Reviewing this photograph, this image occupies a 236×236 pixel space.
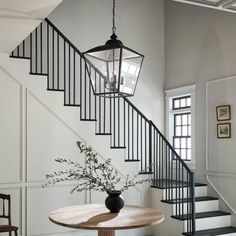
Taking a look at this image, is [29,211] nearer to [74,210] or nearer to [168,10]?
[74,210]

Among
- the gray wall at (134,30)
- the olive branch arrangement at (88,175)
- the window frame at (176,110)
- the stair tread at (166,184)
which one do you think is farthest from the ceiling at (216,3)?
Answer: the gray wall at (134,30)

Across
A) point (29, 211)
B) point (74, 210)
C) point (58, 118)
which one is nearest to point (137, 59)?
point (74, 210)

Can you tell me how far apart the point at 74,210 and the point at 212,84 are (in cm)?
396

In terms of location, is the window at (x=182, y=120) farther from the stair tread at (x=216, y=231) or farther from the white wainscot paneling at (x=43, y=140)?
the white wainscot paneling at (x=43, y=140)

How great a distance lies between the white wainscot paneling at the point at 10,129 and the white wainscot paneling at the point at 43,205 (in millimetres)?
385

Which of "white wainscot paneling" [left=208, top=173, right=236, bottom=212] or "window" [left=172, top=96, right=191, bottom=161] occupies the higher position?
"window" [left=172, top=96, right=191, bottom=161]

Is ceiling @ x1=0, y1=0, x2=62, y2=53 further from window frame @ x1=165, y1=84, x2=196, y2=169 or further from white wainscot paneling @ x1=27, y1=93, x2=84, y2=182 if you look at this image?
window frame @ x1=165, y1=84, x2=196, y2=169

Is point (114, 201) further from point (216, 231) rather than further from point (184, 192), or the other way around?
point (184, 192)

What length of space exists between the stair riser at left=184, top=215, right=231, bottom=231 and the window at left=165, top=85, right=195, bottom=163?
4.65 ft

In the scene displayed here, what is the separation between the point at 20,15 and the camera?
3.87 m

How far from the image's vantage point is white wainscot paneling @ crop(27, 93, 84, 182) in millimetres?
5512

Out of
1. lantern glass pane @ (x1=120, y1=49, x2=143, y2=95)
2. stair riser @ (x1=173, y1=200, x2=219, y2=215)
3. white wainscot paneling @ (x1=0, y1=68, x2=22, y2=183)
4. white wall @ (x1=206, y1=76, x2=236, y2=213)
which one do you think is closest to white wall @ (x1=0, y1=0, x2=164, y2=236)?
white wainscot paneling @ (x1=0, y1=68, x2=22, y2=183)

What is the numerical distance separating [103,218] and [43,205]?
2.44m

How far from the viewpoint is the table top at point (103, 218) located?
3.12 metres
